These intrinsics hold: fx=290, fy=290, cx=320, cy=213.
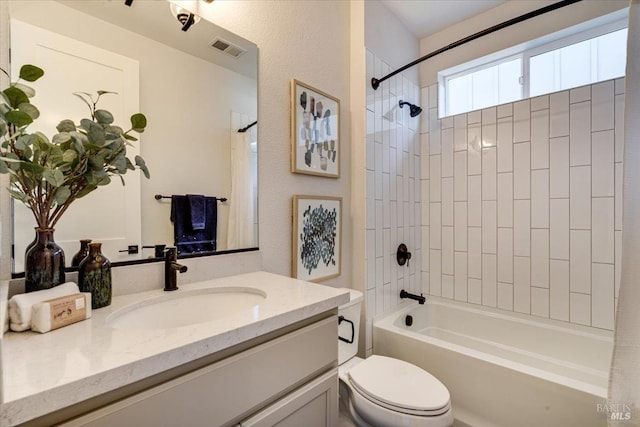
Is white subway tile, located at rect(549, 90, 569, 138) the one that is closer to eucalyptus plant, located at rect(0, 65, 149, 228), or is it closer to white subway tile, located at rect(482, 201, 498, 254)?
white subway tile, located at rect(482, 201, 498, 254)

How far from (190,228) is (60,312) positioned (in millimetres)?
481

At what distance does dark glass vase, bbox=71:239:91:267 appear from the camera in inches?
31.9

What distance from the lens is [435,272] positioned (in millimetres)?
2391

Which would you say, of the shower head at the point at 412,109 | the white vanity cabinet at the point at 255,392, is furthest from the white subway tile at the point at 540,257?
the white vanity cabinet at the point at 255,392

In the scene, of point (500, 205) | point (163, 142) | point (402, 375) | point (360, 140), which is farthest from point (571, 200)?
point (163, 142)

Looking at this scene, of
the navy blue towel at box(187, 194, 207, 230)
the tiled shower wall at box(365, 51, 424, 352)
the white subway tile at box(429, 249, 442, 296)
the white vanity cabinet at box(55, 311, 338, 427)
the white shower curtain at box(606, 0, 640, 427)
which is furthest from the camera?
the white subway tile at box(429, 249, 442, 296)

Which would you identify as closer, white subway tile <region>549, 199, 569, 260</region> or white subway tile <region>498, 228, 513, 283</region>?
white subway tile <region>549, 199, 569, 260</region>

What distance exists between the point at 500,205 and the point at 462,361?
3.80ft

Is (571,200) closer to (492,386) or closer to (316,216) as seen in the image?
(492,386)

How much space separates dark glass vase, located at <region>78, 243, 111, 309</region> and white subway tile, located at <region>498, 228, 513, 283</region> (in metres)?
2.28

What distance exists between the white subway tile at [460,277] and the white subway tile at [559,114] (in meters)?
1.01

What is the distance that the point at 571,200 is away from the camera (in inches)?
71.8

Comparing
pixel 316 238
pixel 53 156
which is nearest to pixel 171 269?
pixel 53 156

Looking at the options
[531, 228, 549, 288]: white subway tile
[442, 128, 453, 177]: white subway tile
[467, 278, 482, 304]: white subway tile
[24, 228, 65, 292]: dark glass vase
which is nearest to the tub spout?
[467, 278, 482, 304]: white subway tile
